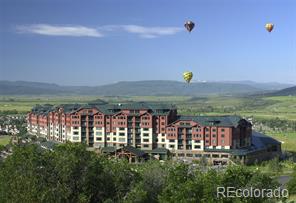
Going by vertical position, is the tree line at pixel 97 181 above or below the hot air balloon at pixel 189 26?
below

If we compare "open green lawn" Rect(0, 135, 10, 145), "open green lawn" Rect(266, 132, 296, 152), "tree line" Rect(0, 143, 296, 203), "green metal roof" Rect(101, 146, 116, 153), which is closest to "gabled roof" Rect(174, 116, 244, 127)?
"green metal roof" Rect(101, 146, 116, 153)

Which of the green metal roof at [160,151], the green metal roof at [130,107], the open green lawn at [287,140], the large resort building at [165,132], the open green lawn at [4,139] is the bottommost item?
the open green lawn at [287,140]

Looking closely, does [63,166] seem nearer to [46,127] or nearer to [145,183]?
[145,183]

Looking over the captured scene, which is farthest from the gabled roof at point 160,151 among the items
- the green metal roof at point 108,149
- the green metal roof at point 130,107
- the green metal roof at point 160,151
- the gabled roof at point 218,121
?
the green metal roof at point 108,149

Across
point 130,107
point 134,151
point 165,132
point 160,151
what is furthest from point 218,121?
point 130,107

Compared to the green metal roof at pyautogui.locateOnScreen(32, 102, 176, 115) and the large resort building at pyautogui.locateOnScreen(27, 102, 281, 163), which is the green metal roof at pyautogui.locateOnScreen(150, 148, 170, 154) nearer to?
the large resort building at pyautogui.locateOnScreen(27, 102, 281, 163)

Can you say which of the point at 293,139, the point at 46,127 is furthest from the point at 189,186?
the point at 293,139

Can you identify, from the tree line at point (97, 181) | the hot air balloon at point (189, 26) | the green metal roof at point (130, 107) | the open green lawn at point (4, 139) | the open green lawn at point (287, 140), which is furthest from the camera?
the open green lawn at point (4, 139)

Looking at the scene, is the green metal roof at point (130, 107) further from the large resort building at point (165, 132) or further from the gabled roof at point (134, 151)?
the gabled roof at point (134, 151)
